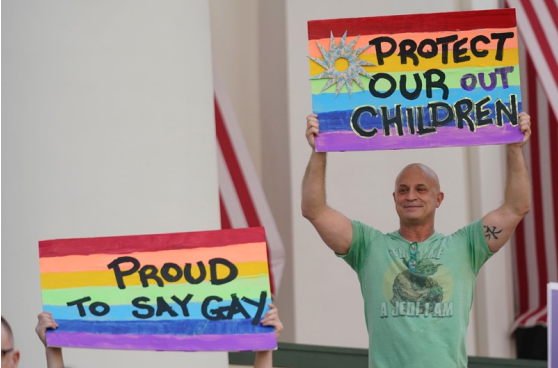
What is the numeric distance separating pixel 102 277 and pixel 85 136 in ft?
3.99

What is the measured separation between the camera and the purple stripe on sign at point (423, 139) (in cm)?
273

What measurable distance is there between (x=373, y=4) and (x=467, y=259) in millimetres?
3244

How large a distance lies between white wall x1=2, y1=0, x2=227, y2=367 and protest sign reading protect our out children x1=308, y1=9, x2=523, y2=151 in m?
1.17

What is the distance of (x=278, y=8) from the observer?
19.5ft

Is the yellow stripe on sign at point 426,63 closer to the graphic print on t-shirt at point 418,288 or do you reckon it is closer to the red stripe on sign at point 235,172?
the graphic print on t-shirt at point 418,288

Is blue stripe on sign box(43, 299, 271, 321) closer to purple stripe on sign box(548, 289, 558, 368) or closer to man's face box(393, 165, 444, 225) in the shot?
man's face box(393, 165, 444, 225)

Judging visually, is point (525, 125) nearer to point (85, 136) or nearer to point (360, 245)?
point (360, 245)

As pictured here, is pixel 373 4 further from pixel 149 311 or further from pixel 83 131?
pixel 149 311

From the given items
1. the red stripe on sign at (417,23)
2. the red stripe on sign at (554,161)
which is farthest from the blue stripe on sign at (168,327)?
the red stripe on sign at (554,161)

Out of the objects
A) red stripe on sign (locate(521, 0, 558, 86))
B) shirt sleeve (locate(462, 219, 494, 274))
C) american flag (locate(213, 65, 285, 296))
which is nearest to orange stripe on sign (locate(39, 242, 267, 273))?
shirt sleeve (locate(462, 219, 494, 274))

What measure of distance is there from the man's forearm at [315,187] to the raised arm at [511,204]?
56cm

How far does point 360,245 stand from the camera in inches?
116

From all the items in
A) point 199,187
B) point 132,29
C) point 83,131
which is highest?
point 132,29

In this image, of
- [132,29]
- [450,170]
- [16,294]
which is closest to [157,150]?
[132,29]
